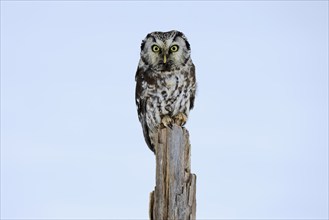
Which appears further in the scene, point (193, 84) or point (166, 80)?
point (193, 84)

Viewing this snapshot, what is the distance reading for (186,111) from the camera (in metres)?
9.30

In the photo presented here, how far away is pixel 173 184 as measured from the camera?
20.3 feet

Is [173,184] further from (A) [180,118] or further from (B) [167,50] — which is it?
(B) [167,50]

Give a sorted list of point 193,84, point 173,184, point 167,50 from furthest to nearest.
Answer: point 193,84 < point 167,50 < point 173,184

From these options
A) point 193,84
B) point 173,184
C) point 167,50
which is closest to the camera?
point 173,184

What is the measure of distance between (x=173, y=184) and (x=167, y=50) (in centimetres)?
334

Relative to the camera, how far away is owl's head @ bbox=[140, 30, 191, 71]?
915 cm

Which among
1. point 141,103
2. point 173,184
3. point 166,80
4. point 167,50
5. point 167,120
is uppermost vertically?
point 167,50

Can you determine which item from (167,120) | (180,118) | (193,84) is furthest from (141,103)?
(193,84)

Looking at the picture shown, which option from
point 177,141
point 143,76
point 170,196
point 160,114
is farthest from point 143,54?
point 170,196

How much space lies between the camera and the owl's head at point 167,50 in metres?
9.15

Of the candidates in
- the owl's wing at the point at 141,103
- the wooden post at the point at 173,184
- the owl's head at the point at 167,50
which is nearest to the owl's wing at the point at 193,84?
the owl's head at the point at 167,50

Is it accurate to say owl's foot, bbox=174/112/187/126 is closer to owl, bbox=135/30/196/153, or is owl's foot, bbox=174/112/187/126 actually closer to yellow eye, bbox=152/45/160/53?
owl, bbox=135/30/196/153

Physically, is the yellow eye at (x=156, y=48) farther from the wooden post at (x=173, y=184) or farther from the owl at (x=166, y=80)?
the wooden post at (x=173, y=184)
